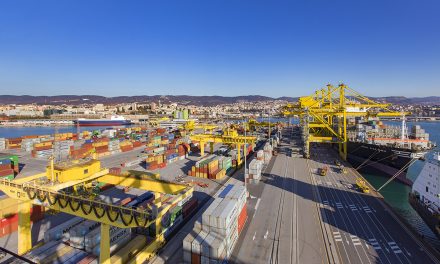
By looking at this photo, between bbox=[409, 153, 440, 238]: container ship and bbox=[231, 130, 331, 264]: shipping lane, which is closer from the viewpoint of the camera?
bbox=[231, 130, 331, 264]: shipping lane

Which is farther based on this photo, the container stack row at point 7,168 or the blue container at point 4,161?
the blue container at point 4,161

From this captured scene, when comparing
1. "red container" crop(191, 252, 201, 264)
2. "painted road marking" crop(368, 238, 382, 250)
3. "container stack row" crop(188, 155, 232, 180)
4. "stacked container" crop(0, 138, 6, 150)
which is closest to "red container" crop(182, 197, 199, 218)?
"red container" crop(191, 252, 201, 264)

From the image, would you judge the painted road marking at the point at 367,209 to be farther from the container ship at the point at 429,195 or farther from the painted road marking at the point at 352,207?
the container ship at the point at 429,195

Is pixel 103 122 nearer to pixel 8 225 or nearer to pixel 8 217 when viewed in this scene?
pixel 8 217

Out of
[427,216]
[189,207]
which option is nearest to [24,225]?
[189,207]

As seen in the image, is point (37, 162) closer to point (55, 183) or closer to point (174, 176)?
point (174, 176)

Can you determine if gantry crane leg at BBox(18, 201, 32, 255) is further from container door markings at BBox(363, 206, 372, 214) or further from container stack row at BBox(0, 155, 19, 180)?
container door markings at BBox(363, 206, 372, 214)

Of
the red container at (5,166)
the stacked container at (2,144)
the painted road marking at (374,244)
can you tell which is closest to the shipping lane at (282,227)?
the painted road marking at (374,244)
